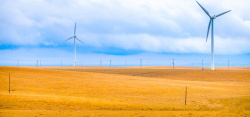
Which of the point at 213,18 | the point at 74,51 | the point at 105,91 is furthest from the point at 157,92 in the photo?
the point at 74,51

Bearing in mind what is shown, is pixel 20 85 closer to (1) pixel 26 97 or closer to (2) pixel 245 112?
(1) pixel 26 97

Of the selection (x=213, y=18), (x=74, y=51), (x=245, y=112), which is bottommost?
(x=245, y=112)

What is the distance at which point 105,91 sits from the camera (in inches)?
1241

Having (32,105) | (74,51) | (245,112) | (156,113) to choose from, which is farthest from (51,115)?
(74,51)

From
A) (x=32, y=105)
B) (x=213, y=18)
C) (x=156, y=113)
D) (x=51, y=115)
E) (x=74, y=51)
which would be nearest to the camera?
(x=51, y=115)

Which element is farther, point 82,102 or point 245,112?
point 82,102

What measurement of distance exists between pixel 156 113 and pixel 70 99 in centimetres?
821

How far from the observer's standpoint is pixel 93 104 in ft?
72.0

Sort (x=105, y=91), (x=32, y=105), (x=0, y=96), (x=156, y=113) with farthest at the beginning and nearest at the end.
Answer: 1. (x=105, y=91)
2. (x=0, y=96)
3. (x=32, y=105)
4. (x=156, y=113)

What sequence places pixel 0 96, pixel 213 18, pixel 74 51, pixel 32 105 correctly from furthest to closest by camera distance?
pixel 74 51, pixel 213 18, pixel 0 96, pixel 32 105

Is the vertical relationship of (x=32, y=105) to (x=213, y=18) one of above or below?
below

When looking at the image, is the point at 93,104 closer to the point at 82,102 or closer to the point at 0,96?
the point at 82,102

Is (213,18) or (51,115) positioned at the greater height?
(213,18)

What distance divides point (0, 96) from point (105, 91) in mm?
12470
